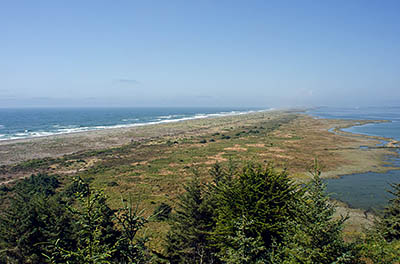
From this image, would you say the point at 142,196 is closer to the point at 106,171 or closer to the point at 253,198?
the point at 106,171

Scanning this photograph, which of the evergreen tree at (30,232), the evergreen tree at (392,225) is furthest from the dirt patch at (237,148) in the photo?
the evergreen tree at (30,232)

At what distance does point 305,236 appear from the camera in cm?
856

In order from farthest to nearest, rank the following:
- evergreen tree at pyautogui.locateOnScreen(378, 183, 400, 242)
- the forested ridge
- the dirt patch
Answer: the dirt patch
evergreen tree at pyautogui.locateOnScreen(378, 183, 400, 242)
the forested ridge

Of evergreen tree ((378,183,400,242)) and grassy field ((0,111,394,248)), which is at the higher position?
evergreen tree ((378,183,400,242))

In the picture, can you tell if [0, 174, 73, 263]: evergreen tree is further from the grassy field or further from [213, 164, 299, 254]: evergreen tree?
[213, 164, 299, 254]: evergreen tree

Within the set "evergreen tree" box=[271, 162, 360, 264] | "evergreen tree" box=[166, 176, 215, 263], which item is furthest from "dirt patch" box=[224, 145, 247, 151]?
"evergreen tree" box=[271, 162, 360, 264]

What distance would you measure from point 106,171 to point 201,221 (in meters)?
31.4

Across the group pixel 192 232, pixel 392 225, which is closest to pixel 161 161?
pixel 192 232

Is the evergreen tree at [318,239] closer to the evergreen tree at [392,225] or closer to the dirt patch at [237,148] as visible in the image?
the evergreen tree at [392,225]

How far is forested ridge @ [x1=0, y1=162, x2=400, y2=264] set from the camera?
8.23m

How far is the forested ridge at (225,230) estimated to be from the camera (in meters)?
8.23

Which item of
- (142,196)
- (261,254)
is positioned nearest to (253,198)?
(261,254)

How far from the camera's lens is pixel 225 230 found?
12.0m

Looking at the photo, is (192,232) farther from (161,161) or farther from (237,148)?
(237,148)
